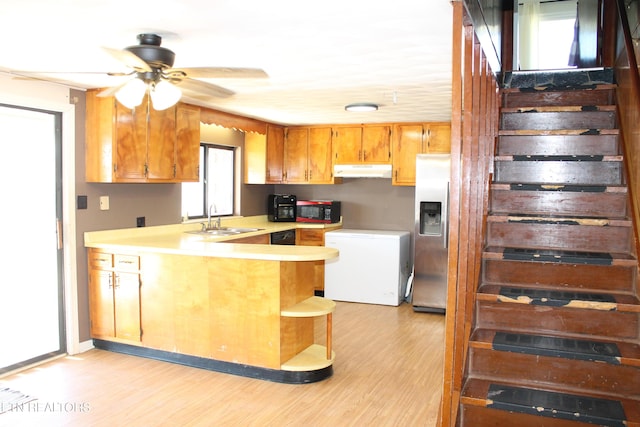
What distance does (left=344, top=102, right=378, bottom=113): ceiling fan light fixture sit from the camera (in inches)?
188

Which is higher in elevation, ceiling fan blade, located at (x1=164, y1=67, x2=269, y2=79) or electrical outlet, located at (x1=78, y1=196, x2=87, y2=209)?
ceiling fan blade, located at (x1=164, y1=67, x2=269, y2=79)

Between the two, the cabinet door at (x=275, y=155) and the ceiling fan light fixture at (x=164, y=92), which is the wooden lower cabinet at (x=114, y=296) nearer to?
the ceiling fan light fixture at (x=164, y=92)

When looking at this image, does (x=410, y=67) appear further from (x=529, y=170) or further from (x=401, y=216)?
(x=401, y=216)

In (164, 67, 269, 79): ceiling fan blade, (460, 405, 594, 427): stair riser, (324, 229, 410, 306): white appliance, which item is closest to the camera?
(460, 405, 594, 427): stair riser

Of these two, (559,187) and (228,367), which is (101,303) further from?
(559,187)

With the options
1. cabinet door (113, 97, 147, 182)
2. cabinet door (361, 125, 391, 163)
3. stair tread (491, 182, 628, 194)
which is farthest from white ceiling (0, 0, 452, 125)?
cabinet door (361, 125, 391, 163)

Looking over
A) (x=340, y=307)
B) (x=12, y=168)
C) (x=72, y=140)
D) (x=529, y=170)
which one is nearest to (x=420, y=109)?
(x=529, y=170)

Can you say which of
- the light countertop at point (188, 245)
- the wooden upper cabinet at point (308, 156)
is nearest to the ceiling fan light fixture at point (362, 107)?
the wooden upper cabinet at point (308, 156)

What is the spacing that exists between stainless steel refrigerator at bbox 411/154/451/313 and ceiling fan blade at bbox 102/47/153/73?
11.3ft

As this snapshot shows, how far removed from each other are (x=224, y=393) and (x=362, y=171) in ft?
11.5

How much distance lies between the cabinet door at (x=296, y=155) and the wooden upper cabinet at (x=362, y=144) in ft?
1.40

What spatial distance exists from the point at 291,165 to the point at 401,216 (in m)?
1.57

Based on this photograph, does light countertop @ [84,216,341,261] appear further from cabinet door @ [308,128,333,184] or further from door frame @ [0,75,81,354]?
cabinet door @ [308,128,333,184]

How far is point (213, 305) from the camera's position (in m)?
3.78
